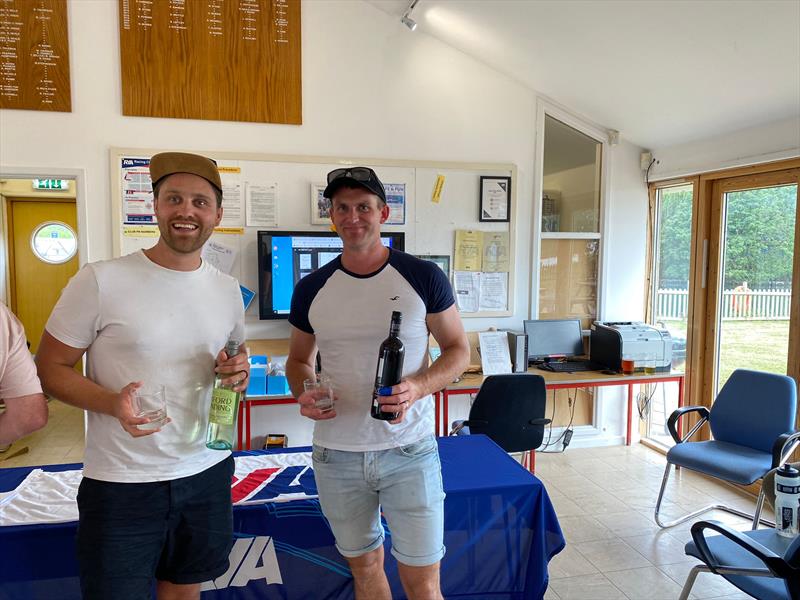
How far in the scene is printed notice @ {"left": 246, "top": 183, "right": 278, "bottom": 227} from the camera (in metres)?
3.78

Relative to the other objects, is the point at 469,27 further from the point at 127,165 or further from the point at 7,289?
the point at 7,289

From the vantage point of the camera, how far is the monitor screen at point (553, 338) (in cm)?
422

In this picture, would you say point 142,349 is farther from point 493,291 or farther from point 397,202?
point 493,291

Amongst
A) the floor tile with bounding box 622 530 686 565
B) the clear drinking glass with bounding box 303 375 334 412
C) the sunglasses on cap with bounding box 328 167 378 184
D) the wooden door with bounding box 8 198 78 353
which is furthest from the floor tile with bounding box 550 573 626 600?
the wooden door with bounding box 8 198 78 353

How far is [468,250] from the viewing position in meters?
4.19

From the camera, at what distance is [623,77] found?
3.62 m

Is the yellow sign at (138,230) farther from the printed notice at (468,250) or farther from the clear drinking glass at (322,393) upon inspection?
the clear drinking glass at (322,393)

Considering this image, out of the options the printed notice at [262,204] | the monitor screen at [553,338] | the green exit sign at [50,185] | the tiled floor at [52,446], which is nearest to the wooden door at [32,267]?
the green exit sign at [50,185]

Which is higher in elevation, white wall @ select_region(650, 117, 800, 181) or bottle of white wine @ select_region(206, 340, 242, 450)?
white wall @ select_region(650, 117, 800, 181)

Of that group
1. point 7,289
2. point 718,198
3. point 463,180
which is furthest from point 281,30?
point 7,289

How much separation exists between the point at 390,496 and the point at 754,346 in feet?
10.6

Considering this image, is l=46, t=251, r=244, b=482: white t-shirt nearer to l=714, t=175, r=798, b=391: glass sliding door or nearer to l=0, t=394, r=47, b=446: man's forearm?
l=0, t=394, r=47, b=446: man's forearm

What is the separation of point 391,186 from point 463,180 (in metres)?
0.56

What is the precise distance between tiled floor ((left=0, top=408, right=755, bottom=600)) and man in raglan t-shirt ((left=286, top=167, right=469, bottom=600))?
1367 mm
